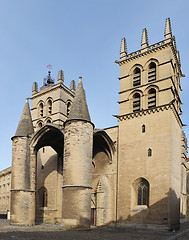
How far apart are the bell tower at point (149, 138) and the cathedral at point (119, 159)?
67 millimetres

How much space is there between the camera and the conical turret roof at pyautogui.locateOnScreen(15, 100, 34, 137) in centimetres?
1902

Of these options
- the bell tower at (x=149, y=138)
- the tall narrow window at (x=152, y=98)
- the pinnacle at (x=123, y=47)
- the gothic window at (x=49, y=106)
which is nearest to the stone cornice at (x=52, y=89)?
the gothic window at (x=49, y=106)

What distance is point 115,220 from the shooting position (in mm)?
18609

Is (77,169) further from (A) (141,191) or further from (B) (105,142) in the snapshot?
(A) (141,191)

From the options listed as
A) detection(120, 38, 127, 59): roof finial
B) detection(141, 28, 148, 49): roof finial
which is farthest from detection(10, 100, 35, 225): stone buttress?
detection(141, 28, 148, 49): roof finial

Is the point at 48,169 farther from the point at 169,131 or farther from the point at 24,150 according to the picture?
the point at 169,131

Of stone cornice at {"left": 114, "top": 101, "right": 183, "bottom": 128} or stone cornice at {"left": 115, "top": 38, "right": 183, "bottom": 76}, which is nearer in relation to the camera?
stone cornice at {"left": 114, "top": 101, "right": 183, "bottom": 128}

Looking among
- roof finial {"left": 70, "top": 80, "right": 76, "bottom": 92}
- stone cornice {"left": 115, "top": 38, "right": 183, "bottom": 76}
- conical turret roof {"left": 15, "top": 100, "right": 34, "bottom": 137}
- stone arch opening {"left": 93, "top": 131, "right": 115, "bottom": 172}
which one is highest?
stone cornice {"left": 115, "top": 38, "right": 183, "bottom": 76}

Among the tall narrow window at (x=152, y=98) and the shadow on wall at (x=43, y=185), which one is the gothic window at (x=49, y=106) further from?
the tall narrow window at (x=152, y=98)

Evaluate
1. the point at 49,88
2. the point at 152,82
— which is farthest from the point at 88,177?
the point at 49,88

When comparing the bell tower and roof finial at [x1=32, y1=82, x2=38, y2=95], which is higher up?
roof finial at [x1=32, y1=82, x2=38, y2=95]

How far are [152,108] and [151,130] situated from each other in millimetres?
1707

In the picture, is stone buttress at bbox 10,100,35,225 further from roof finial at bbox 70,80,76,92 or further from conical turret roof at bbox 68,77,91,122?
roof finial at bbox 70,80,76,92

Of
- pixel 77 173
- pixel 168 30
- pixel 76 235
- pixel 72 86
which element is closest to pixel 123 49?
pixel 168 30
